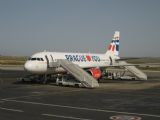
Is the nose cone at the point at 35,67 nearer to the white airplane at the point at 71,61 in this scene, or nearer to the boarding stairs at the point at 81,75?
the white airplane at the point at 71,61

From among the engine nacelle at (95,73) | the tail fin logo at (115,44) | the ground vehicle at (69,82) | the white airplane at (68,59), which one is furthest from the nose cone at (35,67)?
the tail fin logo at (115,44)

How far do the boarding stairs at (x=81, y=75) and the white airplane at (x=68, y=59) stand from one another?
1.49 m

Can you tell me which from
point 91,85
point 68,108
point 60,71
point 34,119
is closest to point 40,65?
point 60,71

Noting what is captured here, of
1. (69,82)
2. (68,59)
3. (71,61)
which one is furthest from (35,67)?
(71,61)

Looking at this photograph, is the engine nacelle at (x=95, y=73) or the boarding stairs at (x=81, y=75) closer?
the boarding stairs at (x=81, y=75)

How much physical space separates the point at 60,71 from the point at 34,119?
2545cm

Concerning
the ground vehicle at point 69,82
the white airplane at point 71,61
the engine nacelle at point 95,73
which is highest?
the white airplane at point 71,61

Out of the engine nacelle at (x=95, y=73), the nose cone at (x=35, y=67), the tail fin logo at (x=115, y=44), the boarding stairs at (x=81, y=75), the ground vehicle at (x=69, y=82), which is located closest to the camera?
the boarding stairs at (x=81, y=75)

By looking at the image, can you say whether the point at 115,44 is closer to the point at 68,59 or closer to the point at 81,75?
the point at 68,59

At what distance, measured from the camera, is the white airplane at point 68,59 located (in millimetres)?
37853

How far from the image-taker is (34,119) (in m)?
15.8

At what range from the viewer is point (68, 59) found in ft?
140

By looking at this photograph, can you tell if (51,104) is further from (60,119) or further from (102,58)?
(102,58)

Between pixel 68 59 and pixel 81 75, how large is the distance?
25.3 feet
